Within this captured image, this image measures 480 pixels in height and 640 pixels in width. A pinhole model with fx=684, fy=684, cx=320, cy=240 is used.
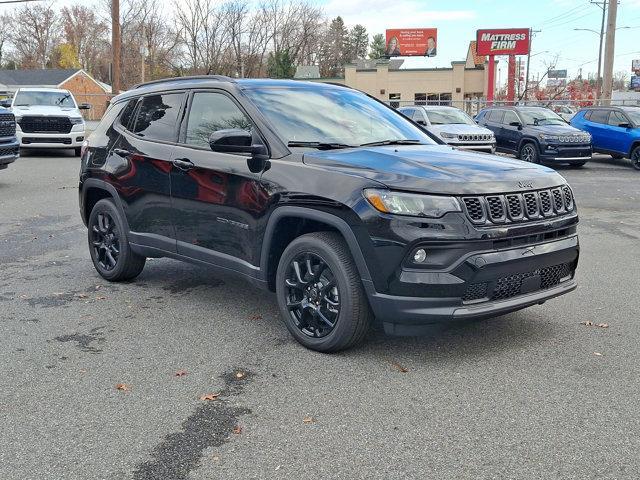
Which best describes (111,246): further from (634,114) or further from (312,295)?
(634,114)

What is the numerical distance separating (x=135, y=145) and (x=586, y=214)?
802 centimetres

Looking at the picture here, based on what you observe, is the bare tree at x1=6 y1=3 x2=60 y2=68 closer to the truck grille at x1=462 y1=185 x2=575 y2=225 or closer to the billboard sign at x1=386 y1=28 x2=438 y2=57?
the billboard sign at x1=386 y1=28 x2=438 y2=57

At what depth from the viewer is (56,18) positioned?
95438 mm

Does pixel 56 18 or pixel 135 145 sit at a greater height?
pixel 56 18

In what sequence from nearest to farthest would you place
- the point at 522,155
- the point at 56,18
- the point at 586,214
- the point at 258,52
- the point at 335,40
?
the point at 586,214 < the point at 522,155 < the point at 258,52 < the point at 335,40 < the point at 56,18

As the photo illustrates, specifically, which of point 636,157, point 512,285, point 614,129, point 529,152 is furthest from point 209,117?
point 614,129

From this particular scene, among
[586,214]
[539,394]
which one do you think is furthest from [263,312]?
[586,214]

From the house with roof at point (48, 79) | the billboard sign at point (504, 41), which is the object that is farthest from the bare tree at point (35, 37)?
the billboard sign at point (504, 41)

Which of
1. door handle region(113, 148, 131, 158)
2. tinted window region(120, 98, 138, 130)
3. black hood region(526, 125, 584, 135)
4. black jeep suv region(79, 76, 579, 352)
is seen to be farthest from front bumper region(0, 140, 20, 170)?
black hood region(526, 125, 584, 135)

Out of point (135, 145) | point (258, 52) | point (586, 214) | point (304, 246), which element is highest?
point (258, 52)

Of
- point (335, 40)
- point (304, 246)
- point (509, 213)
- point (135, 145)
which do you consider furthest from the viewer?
point (335, 40)

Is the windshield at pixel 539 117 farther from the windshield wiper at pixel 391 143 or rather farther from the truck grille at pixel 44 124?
the windshield wiper at pixel 391 143

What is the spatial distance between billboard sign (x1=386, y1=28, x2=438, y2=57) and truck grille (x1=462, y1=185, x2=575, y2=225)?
72.6 metres

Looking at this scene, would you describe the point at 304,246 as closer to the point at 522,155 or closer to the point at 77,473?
the point at 77,473
